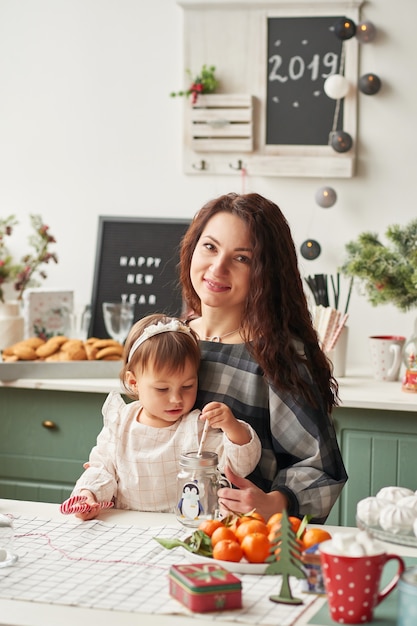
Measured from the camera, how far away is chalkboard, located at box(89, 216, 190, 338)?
359cm

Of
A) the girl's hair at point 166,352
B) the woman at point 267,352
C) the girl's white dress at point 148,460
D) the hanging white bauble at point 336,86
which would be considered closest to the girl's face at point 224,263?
the woman at point 267,352

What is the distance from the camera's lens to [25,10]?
3.68m

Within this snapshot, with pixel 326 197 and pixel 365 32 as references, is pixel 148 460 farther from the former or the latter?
pixel 365 32

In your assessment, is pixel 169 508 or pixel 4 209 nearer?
pixel 169 508

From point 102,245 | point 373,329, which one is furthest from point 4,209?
point 373,329

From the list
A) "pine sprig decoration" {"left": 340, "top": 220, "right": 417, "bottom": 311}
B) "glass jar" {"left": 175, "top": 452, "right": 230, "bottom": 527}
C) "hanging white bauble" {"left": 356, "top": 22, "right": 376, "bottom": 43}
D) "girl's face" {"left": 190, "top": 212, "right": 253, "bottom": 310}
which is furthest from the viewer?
"hanging white bauble" {"left": 356, "top": 22, "right": 376, "bottom": 43}

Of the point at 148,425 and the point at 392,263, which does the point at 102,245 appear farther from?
the point at 148,425

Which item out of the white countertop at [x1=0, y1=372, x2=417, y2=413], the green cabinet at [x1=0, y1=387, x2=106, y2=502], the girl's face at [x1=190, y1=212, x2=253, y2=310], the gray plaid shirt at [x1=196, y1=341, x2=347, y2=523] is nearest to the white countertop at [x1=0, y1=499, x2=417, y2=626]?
the gray plaid shirt at [x1=196, y1=341, x2=347, y2=523]

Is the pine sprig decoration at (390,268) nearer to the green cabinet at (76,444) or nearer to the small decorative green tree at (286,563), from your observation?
the green cabinet at (76,444)

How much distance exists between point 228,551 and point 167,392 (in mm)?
528

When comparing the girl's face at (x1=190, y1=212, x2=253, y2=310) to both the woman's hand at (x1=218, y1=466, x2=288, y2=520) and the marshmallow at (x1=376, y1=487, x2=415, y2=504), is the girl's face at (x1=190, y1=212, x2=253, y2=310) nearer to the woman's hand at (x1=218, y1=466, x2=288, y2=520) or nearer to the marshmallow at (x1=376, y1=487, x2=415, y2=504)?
the woman's hand at (x1=218, y1=466, x2=288, y2=520)

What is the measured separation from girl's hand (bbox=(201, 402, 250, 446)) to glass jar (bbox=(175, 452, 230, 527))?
79 mm

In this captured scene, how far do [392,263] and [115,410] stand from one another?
1322mm

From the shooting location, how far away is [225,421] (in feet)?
6.16
